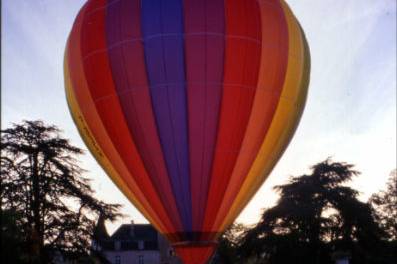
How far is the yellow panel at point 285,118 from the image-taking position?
1448cm

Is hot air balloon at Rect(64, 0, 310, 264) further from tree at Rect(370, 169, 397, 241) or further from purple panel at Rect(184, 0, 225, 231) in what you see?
tree at Rect(370, 169, 397, 241)

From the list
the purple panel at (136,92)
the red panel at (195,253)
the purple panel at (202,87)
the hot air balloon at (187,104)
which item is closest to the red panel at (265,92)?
the hot air balloon at (187,104)

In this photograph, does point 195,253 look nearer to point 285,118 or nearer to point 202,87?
point 202,87

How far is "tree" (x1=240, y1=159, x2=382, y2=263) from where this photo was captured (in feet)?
111

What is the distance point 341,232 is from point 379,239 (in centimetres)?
232

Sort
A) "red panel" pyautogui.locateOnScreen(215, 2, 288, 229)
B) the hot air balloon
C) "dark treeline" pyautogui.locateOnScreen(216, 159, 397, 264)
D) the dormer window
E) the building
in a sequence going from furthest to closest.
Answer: the dormer window
the building
"dark treeline" pyautogui.locateOnScreen(216, 159, 397, 264)
"red panel" pyautogui.locateOnScreen(215, 2, 288, 229)
the hot air balloon

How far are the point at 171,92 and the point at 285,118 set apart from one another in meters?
3.48

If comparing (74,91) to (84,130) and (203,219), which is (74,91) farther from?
(203,219)

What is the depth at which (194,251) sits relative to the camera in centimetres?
1302

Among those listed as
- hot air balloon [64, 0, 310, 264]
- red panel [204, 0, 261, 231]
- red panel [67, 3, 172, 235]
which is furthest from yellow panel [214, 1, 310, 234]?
red panel [67, 3, 172, 235]

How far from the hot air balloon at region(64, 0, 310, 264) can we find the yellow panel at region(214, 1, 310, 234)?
6cm

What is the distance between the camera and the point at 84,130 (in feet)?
50.7

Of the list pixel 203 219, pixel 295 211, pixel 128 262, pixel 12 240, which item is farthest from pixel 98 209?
pixel 128 262

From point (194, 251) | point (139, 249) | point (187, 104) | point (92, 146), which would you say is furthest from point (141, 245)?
point (187, 104)
